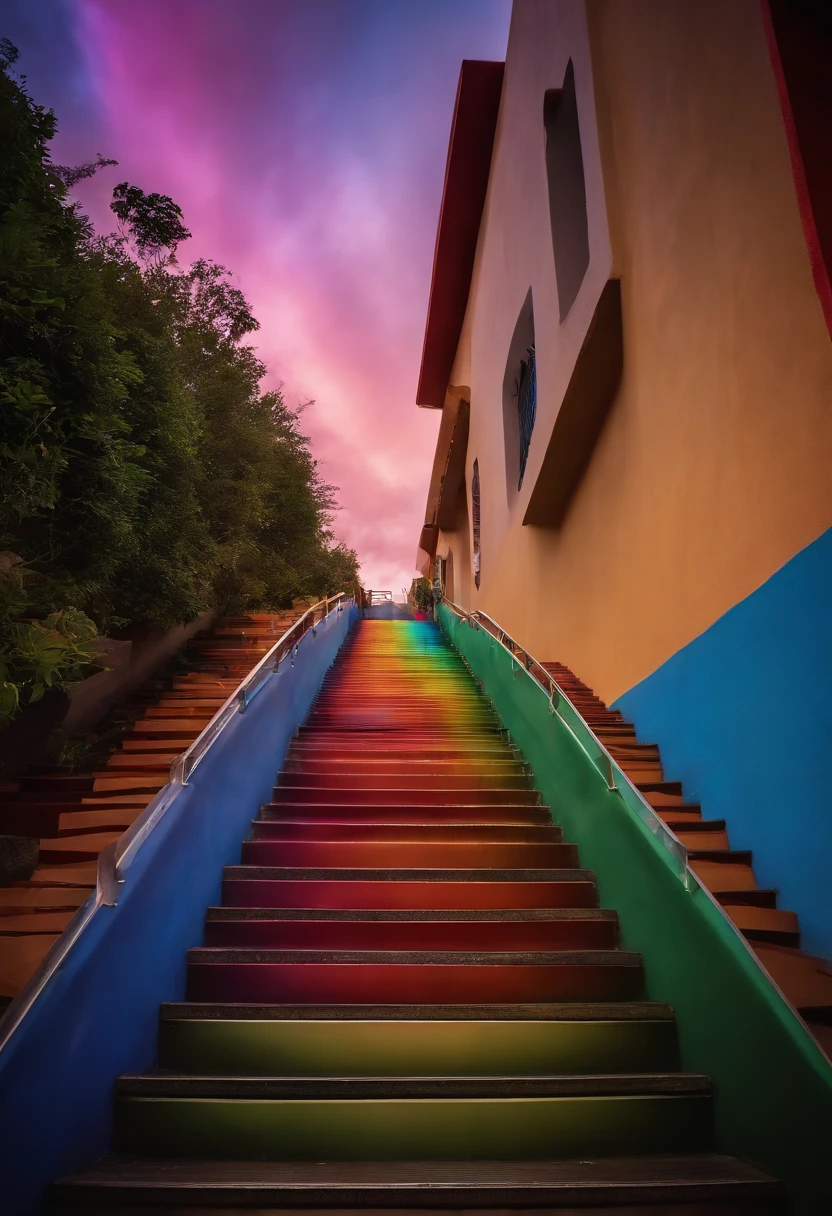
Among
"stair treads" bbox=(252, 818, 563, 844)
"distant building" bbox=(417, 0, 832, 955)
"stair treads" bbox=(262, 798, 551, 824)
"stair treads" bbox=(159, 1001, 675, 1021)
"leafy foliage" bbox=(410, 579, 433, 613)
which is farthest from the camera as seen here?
"leafy foliage" bbox=(410, 579, 433, 613)

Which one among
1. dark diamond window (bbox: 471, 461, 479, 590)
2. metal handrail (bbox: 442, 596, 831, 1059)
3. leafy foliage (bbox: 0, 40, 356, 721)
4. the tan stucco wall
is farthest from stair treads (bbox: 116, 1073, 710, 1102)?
dark diamond window (bbox: 471, 461, 479, 590)

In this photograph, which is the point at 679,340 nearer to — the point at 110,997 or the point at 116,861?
the point at 116,861

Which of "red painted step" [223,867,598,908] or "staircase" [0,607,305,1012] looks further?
"red painted step" [223,867,598,908]

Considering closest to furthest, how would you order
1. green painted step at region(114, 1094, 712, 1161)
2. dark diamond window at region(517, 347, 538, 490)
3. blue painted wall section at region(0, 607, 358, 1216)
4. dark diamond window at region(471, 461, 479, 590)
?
blue painted wall section at region(0, 607, 358, 1216) → green painted step at region(114, 1094, 712, 1161) → dark diamond window at region(517, 347, 538, 490) → dark diamond window at region(471, 461, 479, 590)

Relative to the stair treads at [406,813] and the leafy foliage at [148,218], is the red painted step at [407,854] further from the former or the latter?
the leafy foliage at [148,218]

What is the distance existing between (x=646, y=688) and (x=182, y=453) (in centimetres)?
456

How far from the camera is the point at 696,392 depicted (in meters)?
3.61

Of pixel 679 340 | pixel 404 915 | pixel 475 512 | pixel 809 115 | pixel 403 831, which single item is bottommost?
pixel 404 915

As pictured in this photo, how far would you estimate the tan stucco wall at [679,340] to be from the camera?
8.93ft

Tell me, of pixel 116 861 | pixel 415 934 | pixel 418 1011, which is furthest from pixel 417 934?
pixel 116 861

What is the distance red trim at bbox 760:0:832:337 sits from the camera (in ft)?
7.81

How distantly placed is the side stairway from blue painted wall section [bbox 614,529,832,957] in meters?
0.06

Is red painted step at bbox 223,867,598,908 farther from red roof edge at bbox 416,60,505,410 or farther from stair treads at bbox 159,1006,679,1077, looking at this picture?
red roof edge at bbox 416,60,505,410

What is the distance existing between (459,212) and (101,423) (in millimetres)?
11386
